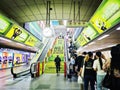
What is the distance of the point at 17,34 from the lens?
1190 centimetres

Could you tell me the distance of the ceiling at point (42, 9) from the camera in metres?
9.78

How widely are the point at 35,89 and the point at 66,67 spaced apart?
5349 millimetres

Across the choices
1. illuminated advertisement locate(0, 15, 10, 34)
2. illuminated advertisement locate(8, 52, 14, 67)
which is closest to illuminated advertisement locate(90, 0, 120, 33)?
illuminated advertisement locate(0, 15, 10, 34)

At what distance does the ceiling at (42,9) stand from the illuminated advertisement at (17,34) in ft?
2.95

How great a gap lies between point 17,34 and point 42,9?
2.26m

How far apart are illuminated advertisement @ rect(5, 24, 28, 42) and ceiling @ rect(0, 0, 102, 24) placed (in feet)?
2.95

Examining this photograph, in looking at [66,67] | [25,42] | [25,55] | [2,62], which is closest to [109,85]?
[66,67]

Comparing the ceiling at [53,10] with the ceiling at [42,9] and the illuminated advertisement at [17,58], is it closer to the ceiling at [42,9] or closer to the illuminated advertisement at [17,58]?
the ceiling at [42,9]

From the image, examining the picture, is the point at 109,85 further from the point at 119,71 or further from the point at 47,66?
the point at 47,66

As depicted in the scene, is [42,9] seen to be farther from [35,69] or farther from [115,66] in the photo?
[115,66]

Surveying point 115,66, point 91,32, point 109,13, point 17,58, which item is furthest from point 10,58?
point 115,66

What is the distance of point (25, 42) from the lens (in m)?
14.4

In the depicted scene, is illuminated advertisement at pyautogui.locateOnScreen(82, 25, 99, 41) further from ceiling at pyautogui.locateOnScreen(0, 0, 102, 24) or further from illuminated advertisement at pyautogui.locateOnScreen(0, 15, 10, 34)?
illuminated advertisement at pyautogui.locateOnScreen(0, 15, 10, 34)

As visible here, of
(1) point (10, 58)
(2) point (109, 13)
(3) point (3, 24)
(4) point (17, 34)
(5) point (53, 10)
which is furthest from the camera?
(1) point (10, 58)
